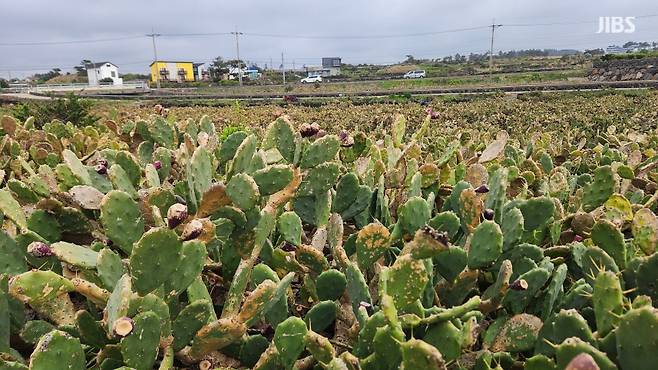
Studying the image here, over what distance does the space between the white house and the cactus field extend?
326 ft

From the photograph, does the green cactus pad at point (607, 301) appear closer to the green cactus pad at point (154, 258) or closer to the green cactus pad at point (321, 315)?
the green cactus pad at point (321, 315)

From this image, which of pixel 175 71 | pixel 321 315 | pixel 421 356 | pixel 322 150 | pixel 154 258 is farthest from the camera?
pixel 175 71

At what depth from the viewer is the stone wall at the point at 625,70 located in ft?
125

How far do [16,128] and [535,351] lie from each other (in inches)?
161

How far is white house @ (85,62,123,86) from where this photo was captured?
94.2 m

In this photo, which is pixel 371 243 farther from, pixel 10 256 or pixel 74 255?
pixel 10 256

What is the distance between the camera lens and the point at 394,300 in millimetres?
1297

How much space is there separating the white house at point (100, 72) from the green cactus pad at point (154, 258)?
328ft

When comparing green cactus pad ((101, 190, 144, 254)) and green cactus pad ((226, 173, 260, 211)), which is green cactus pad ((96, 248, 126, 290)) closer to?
green cactus pad ((101, 190, 144, 254))

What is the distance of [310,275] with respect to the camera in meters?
1.73

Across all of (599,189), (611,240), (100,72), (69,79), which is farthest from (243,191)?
(69,79)

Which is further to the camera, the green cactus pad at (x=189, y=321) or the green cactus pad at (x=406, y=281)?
the green cactus pad at (x=189, y=321)

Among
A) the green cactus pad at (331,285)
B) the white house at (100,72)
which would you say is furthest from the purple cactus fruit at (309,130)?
the white house at (100,72)

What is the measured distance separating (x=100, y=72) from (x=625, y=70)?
8572cm
